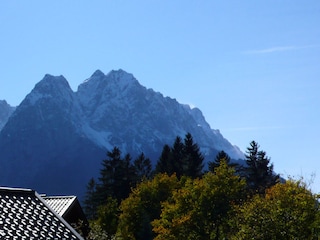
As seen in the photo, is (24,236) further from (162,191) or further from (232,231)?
(162,191)

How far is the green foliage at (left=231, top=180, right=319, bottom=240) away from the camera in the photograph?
109ft

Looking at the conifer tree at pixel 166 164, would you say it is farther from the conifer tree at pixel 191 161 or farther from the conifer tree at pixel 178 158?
the conifer tree at pixel 191 161

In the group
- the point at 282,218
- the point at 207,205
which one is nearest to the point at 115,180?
the point at 207,205

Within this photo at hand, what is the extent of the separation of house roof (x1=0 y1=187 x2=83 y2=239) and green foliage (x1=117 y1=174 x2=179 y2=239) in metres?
41.7

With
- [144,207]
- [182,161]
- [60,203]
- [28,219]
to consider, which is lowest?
[28,219]

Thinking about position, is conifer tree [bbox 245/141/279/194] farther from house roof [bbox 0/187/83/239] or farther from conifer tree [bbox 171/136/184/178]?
house roof [bbox 0/187/83/239]

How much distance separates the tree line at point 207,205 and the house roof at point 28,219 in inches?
466

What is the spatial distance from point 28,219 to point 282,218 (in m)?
23.1

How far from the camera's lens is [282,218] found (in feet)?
111

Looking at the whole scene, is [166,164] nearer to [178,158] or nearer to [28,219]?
[178,158]

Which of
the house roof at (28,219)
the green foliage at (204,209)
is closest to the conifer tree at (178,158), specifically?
the green foliage at (204,209)

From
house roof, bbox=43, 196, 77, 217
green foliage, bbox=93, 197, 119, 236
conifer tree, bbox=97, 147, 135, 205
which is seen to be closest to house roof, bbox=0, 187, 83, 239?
house roof, bbox=43, 196, 77, 217

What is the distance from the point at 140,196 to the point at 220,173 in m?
17.3

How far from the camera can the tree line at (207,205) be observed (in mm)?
33812
